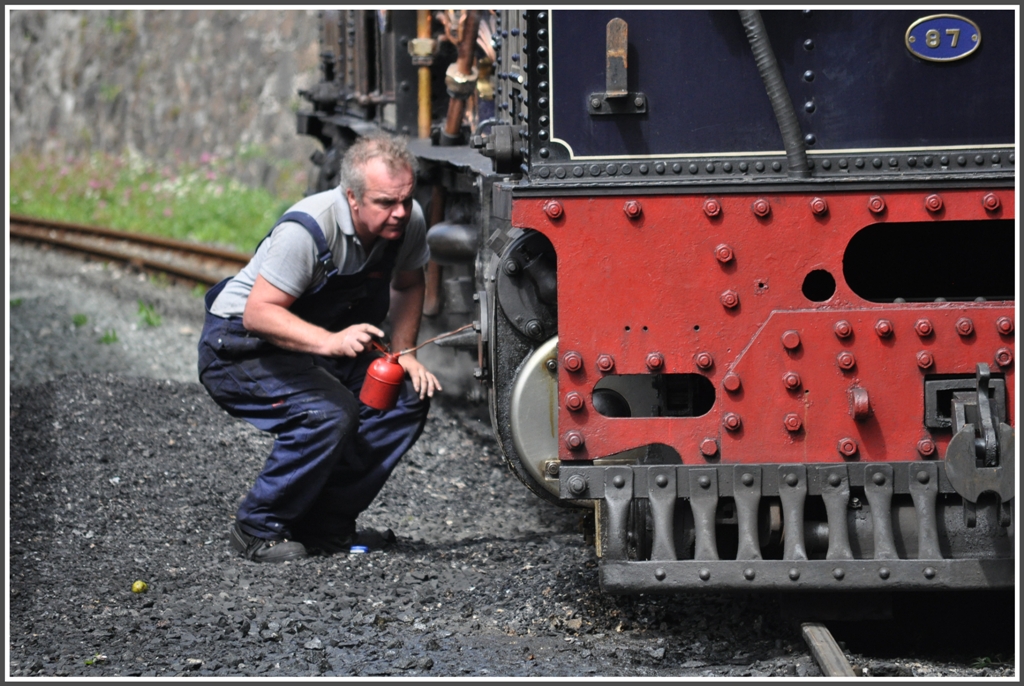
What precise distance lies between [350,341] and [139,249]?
9848mm

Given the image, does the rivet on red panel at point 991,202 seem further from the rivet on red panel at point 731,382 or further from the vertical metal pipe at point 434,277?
the vertical metal pipe at point 434,277

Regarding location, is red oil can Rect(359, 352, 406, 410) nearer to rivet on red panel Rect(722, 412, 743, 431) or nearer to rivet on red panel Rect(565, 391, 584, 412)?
rivet on red panel Rect(565, 391, 584, 412)

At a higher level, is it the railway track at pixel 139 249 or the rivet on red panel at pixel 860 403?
the railway track at pixel 139 249

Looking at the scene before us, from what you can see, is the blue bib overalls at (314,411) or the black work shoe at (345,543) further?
the black work shoe at (345,543)

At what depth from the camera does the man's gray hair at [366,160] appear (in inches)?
195

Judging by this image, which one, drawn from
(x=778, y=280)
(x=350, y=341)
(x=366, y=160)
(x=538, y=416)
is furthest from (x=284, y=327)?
(x=778, y=280)

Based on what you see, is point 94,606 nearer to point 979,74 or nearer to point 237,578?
point 237,578

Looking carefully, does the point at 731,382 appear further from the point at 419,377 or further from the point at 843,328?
the point at 419,377

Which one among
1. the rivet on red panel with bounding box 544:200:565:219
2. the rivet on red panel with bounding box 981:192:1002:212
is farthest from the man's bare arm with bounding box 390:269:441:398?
the rivet on red panel with bounding box 981:192:1002:212

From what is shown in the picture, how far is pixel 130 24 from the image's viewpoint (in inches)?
993

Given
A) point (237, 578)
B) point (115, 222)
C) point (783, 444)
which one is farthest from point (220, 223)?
point (783, 444)

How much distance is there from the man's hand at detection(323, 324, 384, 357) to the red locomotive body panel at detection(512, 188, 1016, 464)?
1097mm

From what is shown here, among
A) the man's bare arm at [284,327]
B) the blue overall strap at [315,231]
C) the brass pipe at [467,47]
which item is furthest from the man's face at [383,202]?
the brass pipe at [467,47]

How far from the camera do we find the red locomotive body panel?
380cm
